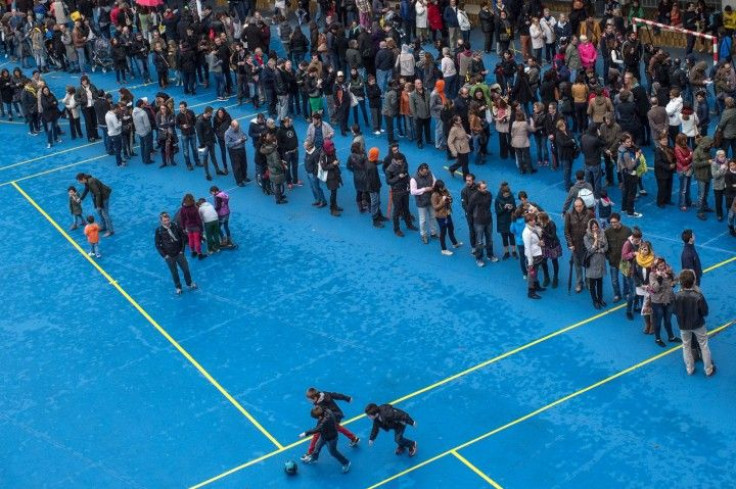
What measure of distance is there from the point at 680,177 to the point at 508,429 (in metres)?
8.69

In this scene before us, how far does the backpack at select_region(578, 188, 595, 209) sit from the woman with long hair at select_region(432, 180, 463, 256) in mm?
2532

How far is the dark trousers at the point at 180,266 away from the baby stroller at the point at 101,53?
51.6 ft

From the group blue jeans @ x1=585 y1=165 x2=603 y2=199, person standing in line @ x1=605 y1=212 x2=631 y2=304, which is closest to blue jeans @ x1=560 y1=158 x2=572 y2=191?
blue jeans @ x1=585 y1=165 x2=603 y2=199

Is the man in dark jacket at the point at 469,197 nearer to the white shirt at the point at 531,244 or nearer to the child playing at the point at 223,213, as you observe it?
the white shirt at the point at 531,244

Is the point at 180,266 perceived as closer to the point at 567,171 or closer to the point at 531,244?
the point at 531,244

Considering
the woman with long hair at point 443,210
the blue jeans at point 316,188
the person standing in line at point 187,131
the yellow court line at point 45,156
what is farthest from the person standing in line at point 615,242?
the yellow court line at point 45,156

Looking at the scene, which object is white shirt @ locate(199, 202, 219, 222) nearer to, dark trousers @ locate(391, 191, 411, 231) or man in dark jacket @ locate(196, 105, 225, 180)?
dark trousers @ locate(391, 191, 411, 231)

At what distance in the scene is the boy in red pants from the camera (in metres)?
18.5

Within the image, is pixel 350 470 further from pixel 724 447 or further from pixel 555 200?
pixel 555 200

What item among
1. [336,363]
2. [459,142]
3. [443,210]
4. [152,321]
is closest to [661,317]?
[443,210]

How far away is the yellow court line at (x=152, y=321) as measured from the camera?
20.6 m

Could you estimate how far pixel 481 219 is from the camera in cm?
2402

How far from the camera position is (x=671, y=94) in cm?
2748

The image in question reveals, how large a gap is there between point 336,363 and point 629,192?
25.0 ft
